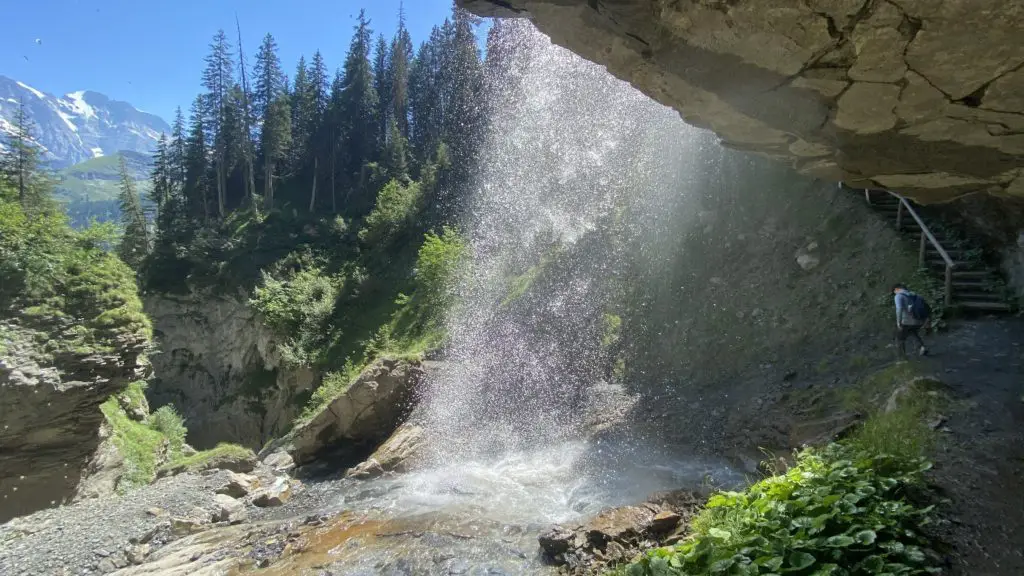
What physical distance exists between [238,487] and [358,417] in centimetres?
387

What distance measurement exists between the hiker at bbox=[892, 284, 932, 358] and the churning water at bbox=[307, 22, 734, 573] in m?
4.58

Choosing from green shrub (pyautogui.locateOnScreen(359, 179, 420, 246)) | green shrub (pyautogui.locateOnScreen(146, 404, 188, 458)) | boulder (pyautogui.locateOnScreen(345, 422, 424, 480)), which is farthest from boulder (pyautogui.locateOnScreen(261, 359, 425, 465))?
green shrub (pyautogui.locateOnScreen(359, 179, 420, 246))

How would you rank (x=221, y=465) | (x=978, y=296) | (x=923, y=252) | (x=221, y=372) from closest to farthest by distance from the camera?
(x=978, y=296) → (x=923, y=252) → (x=221, y=465) → (x=221, y=372)

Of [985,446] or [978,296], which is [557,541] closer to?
[985,446]

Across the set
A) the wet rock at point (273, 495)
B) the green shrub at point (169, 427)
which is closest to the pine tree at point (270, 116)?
the green shrub at point (169, 427)

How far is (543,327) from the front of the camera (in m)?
19.0

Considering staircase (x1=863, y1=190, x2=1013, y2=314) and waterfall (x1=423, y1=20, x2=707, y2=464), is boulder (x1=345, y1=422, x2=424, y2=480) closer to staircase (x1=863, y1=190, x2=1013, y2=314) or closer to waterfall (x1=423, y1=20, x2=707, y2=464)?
waterfall (x1=423, y1=20, x2=707, y2=464)

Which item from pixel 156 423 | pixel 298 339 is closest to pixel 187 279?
pixel 298 339

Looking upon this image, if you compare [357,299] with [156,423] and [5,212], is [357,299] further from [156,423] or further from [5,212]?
[5,212]

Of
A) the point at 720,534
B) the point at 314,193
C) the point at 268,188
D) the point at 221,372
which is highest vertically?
the point at 268,188

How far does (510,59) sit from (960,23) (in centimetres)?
3300

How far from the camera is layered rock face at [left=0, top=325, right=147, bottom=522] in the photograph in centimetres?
1392

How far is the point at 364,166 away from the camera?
56781 millimetres

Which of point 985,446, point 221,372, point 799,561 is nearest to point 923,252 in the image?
point 985,446
